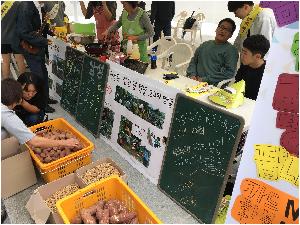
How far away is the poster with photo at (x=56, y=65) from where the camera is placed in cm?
467

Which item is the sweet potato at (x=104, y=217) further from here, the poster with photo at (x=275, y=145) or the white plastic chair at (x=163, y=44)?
the white plastic chair at (x=163, y=44)

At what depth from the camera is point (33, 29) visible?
4219mm

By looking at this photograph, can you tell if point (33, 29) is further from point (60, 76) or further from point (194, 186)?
point (194, 186)

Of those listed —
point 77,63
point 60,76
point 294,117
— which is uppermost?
point 294,117

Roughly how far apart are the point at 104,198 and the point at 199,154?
100 cm

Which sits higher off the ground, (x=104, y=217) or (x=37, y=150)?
(x=37, y=150)

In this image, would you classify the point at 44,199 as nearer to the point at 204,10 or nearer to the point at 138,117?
the point at 138,117

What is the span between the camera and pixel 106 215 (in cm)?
254

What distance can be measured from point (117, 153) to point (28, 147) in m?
1.09

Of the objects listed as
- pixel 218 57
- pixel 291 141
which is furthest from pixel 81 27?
pixel 291 141

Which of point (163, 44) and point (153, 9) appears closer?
point (163, 44)

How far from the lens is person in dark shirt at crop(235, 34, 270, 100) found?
3260mm

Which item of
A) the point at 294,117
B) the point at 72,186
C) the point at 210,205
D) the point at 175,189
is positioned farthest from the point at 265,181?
the point at 72,186

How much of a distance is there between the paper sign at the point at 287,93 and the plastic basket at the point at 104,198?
1.34 meters
